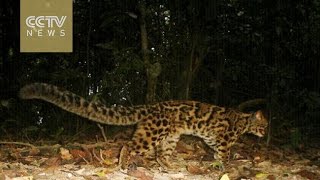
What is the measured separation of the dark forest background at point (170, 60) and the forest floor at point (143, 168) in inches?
48.1

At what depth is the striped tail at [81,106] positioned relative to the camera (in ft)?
18.4

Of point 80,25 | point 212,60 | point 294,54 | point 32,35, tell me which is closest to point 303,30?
point 294,54

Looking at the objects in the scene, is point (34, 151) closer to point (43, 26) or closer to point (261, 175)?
point (43, 26)

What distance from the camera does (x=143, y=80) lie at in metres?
9.13

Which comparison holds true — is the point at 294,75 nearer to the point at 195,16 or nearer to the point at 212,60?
the point at 212,60

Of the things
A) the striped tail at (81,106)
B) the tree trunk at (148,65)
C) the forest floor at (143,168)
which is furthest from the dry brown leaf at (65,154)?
the tree trunk at (148,65)

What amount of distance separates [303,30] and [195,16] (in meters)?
2.24

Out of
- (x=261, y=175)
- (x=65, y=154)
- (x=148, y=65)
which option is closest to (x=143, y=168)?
(x=65, y=154)

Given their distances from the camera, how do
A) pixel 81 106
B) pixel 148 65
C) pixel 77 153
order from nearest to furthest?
pixel 81 106, pixel 77 153, pixel 148 65

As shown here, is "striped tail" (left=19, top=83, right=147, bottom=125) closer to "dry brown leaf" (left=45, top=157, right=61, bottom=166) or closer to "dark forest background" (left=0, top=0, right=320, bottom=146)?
"dry brown leaf" (left=45, top=157, right=61, bottom=166)

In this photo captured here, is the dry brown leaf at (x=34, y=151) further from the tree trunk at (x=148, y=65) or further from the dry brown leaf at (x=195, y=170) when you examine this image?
the tree trunk at (x=148, y=65)

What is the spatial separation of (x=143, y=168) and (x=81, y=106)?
101 cm

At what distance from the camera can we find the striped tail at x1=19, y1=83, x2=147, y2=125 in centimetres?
562

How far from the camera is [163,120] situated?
6414mm
